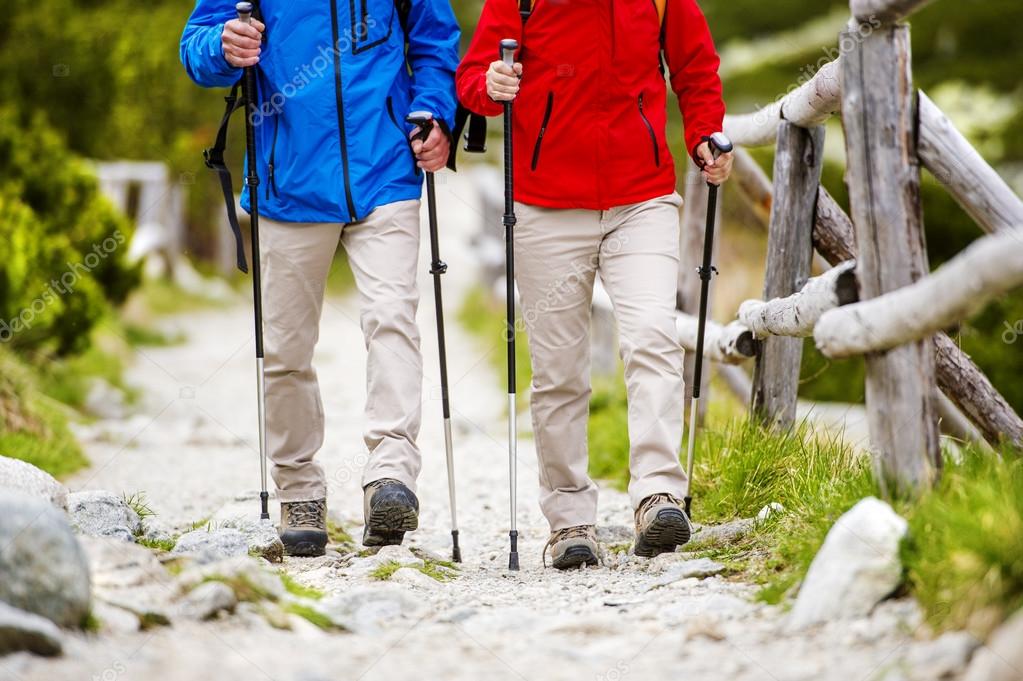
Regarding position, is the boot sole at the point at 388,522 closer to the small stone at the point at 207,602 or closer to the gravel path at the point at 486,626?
the gravel path at the point at 486,626

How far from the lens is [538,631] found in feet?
10.4

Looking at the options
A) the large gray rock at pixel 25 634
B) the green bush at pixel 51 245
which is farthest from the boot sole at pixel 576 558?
the green bush at pixel 51 245

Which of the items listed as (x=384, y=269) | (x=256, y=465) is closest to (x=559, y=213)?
(x=384, y=269)

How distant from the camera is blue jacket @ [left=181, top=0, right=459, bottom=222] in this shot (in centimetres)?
420

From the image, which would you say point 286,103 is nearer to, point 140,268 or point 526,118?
point 526,118

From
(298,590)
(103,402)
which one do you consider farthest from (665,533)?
(103,402)

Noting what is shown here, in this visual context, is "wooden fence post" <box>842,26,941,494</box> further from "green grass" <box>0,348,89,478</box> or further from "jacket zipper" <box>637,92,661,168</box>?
"green grass" <box>0,348,89,478</box>

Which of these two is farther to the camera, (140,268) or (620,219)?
(140,268)

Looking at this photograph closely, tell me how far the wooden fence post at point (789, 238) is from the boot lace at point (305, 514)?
1.69m

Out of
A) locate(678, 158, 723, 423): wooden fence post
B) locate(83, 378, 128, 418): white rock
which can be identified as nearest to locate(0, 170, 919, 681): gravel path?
locate(678, 158, 723, 423): wooden fence post

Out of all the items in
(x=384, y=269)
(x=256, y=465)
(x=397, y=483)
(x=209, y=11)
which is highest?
(x=209, y=11)

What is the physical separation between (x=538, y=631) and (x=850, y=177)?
137 cm

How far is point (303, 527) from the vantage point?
4.40 m
